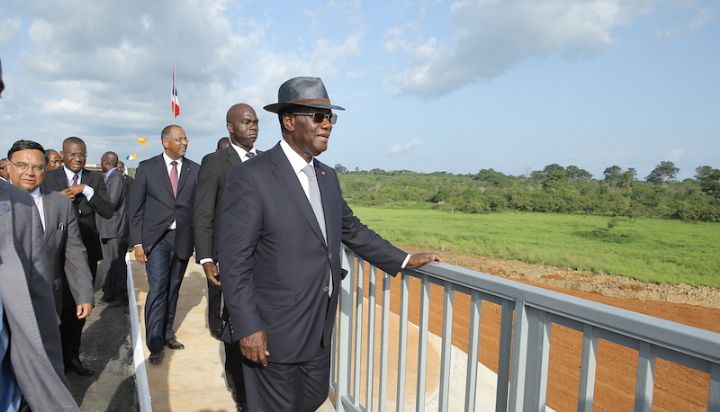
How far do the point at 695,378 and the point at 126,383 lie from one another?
7508 mm

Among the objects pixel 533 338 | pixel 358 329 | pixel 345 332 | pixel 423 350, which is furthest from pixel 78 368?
pixel 533 338

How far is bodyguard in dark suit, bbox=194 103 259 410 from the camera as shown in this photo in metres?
3.36

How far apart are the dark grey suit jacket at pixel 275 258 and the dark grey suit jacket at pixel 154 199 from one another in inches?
97.1

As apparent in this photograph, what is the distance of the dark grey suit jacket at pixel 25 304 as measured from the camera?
188 cm

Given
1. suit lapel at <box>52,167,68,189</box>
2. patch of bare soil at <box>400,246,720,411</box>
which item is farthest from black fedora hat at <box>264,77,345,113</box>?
patch of bare soil at <box>400,246,720,411</box>

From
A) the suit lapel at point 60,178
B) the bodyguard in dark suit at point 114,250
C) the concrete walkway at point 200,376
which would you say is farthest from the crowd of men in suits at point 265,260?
the bodyguard in dark suit at point 114,250

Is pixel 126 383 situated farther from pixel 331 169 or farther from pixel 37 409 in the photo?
pixel 331 169

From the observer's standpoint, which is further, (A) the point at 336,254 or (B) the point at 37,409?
(A) the point at 336,254

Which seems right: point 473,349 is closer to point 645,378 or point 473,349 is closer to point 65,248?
point 645,378

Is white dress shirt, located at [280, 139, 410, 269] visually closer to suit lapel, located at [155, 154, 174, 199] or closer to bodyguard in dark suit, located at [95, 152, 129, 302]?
suit lapel, located at [155, 154, 174, 199]

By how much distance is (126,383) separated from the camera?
420cm

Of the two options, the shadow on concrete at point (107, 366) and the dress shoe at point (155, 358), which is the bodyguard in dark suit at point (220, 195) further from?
the shadow on concrete at point (107, 366)

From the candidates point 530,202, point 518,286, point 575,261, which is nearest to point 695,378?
point 518,286

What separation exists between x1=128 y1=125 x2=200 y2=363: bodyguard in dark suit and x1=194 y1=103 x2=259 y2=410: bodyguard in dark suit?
2.16 ft
